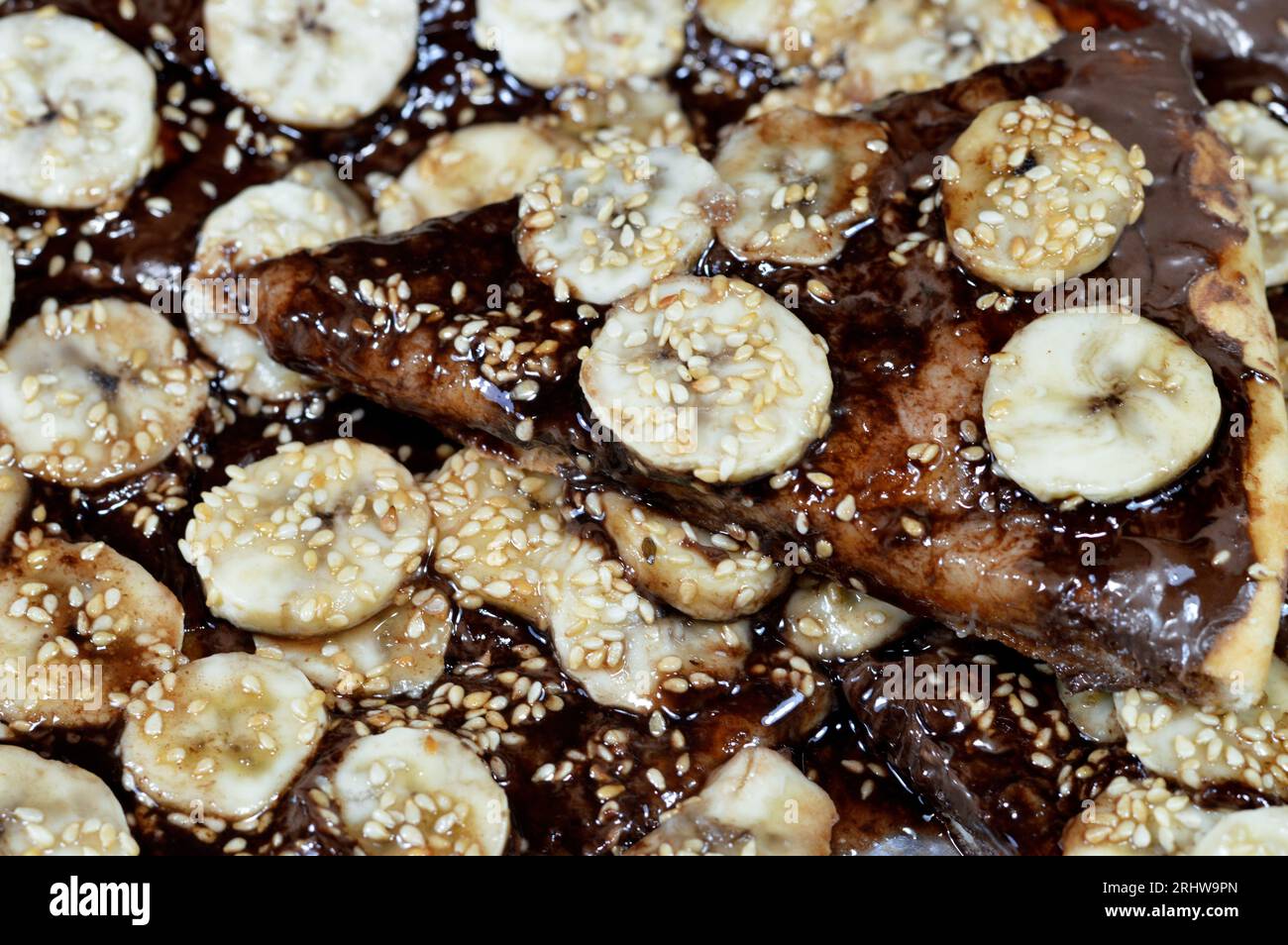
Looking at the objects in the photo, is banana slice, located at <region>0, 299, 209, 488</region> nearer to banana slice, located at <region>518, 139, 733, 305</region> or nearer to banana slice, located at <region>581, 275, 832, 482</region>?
banana slice, located at <region>518, 139, 733, 305</region>

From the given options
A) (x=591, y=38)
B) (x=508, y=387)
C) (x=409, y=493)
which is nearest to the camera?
(x=508, y=387)

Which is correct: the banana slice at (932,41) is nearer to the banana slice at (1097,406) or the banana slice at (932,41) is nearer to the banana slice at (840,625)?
the banana slice at (1097,406)

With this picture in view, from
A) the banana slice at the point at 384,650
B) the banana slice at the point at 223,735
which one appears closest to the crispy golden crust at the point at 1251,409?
the banana slice at the point at 384,650

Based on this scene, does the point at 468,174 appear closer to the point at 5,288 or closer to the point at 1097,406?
the point at 5,288
